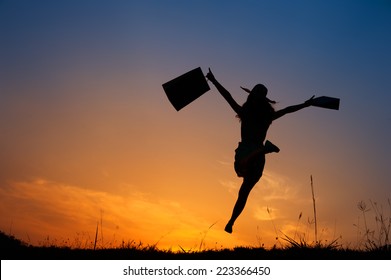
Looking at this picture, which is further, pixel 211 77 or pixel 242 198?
pixel 211 77

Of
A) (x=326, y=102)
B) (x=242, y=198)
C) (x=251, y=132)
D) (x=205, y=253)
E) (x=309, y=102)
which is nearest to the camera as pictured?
(x=205, y=253)

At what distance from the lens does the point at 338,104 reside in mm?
8117

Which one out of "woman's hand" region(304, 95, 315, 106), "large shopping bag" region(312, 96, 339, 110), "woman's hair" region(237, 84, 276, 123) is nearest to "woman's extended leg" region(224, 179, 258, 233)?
"woman's hair" region(237, 84, 276, 123)

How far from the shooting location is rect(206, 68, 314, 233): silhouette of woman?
24.2 feet

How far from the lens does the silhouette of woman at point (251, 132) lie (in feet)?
24.2

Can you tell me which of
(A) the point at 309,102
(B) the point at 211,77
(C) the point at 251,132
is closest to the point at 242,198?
(C) the point at 251,132

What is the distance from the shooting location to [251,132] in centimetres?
754

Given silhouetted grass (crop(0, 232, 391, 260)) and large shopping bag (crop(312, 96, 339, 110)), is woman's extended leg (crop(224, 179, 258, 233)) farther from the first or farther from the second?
large shopping bag (crop(312, 96, 339, 110))

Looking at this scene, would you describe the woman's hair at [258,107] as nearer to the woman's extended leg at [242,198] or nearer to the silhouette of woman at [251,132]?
the silhouette of woman at [251,132]

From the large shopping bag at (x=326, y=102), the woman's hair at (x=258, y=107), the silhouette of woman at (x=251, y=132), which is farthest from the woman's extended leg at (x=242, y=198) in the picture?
the large shopping bag at (x=326, y=102)

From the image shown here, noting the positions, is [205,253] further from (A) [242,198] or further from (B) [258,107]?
(B) [258,107]

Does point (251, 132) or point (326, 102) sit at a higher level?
point (326, 102)
